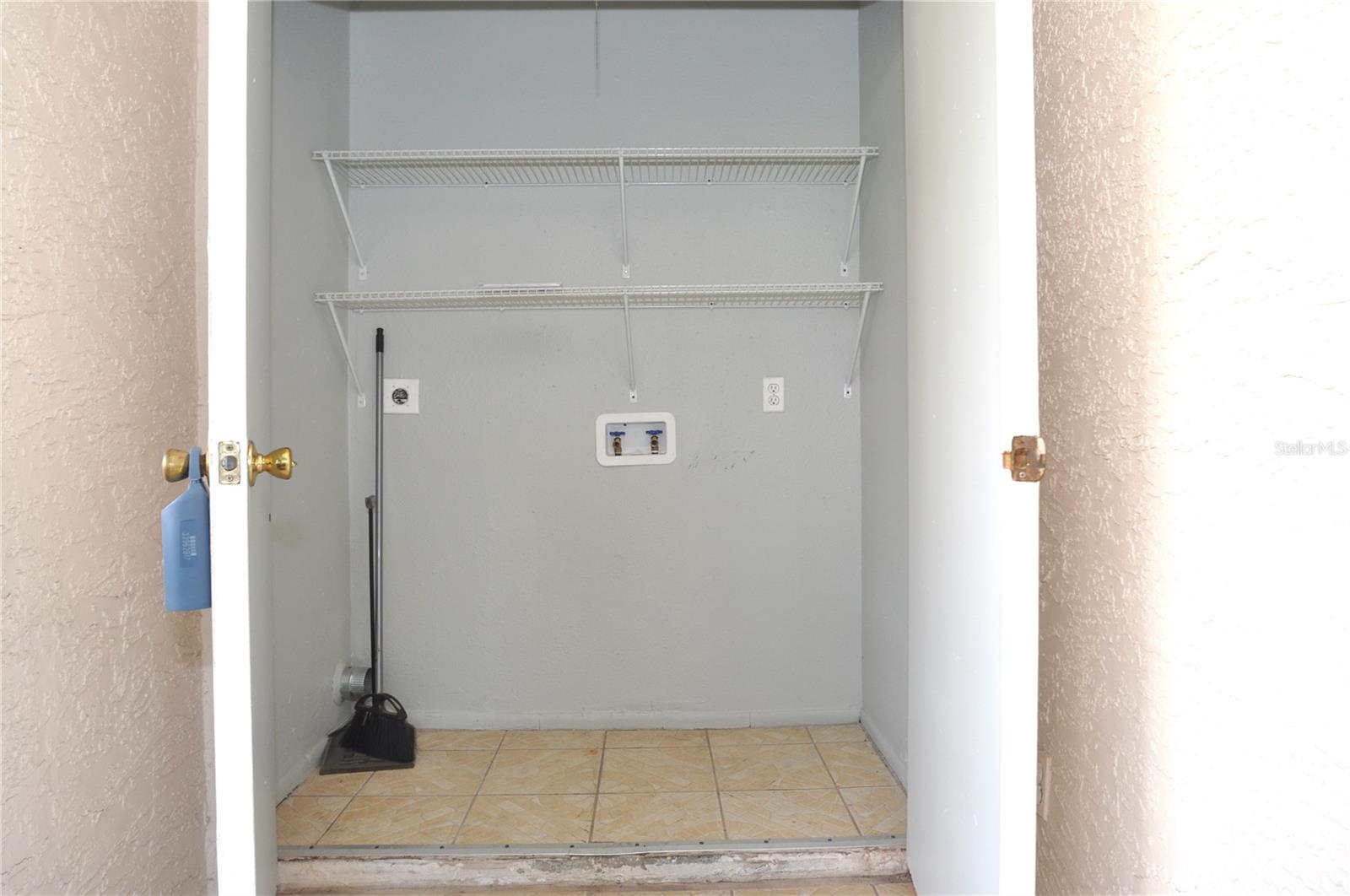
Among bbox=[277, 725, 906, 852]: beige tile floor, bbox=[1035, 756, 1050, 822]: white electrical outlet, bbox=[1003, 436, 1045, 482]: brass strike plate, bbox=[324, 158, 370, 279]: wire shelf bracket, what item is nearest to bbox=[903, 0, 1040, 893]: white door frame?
bbox=[1003, 436, 1045, 482]: brass strike plate

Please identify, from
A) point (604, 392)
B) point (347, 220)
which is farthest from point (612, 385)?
point (347, 220)

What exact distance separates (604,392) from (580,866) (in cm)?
133

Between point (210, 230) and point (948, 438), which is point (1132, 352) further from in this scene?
point (210, 230)

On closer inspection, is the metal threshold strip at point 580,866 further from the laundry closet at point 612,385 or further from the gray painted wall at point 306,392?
the laundry closet at point 612,385

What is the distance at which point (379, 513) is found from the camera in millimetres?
2438

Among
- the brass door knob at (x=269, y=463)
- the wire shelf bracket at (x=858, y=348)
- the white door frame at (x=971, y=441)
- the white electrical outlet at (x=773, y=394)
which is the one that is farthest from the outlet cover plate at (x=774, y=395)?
the brass door knob at (x=269, y=463)

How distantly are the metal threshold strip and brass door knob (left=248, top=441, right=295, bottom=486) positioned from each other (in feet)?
3.49

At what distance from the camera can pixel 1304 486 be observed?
74 centimetres

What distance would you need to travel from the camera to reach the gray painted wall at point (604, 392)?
2498 millimetres

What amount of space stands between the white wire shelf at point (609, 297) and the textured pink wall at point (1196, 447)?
1.11 m

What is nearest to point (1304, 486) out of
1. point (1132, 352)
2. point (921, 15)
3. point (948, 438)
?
point (1132, 352)

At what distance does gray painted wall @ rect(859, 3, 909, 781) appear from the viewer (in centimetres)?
209

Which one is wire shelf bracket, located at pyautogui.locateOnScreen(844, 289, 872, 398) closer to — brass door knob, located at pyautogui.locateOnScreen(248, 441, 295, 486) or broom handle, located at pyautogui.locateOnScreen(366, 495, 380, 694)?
broom handle, located at pyautogui.locateOnScreen(366, 495, 380, 694)

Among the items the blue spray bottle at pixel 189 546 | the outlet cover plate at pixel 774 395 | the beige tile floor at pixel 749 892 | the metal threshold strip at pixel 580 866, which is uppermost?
the outlet cover plate at pixel 774 395
